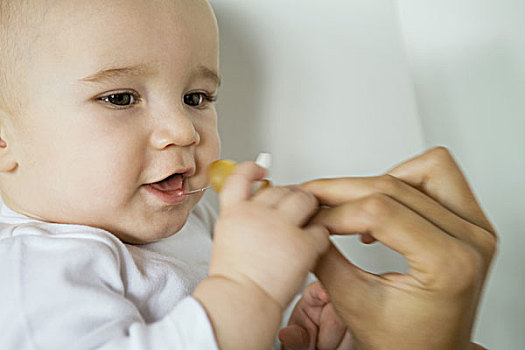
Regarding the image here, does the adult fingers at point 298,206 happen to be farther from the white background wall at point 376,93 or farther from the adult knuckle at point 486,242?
the white background wall at point 376,93

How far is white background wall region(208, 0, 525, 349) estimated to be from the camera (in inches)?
47.6

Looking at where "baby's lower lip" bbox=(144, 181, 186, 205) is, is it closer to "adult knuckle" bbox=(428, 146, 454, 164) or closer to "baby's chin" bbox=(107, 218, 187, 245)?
"baby's chin" bbox=(107, 218, 187, 245)

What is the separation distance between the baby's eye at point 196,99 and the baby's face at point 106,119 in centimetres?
7

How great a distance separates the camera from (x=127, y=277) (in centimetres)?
84

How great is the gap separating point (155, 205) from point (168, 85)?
7.5 inches

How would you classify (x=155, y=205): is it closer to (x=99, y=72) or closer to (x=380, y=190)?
(x=99, y=72)

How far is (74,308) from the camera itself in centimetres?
71

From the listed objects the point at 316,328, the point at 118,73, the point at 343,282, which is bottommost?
the point at 316,328

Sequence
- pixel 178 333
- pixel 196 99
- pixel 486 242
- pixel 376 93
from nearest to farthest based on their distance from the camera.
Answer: pixel 178 333 < pixel 486 242 < pixel 196 99 < pixel 376 93

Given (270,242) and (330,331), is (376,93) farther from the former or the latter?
(270,242)

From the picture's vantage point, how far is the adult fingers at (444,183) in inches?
32.4

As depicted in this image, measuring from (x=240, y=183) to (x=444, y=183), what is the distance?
1.01 ft

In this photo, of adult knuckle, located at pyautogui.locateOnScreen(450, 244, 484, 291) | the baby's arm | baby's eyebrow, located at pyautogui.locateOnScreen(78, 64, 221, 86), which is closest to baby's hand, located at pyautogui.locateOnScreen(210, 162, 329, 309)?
the baby's arm

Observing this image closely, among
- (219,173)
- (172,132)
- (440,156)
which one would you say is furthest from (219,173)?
(440,156)
